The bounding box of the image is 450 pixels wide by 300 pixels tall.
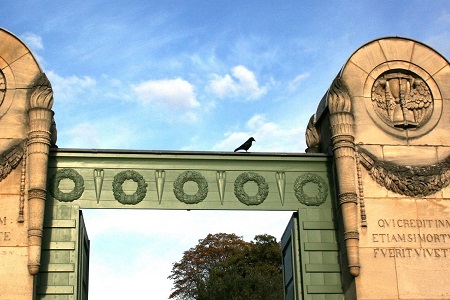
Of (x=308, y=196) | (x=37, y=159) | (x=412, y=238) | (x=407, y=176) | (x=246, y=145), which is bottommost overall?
(x=412, y=238)

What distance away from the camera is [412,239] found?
62.9 ft

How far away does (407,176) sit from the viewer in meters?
19.7

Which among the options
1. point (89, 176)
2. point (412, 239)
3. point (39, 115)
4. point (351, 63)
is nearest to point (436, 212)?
point (412, 239)

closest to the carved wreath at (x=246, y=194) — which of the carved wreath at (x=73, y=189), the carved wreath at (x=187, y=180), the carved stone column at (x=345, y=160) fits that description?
the carved wreath at (x=187, y=180)

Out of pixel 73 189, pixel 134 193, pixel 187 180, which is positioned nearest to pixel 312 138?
pixel 187 180

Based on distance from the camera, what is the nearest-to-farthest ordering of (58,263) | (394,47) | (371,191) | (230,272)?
(58,263) < (371,191) < (394,47) < (230,272)

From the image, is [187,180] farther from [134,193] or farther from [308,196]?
[308,196]

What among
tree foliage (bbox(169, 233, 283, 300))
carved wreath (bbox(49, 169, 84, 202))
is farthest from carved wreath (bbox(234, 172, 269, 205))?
tree foliage (bbox(169, 233, 283, 300))

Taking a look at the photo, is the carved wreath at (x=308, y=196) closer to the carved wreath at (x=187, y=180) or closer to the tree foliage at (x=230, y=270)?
the carved wreath at (x=187, y=180)

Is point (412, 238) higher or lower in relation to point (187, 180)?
lower

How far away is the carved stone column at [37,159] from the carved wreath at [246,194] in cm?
550

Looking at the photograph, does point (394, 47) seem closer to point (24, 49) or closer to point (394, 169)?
point (394, 169)

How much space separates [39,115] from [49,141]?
30.7 inches

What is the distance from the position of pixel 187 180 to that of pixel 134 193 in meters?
1.59
